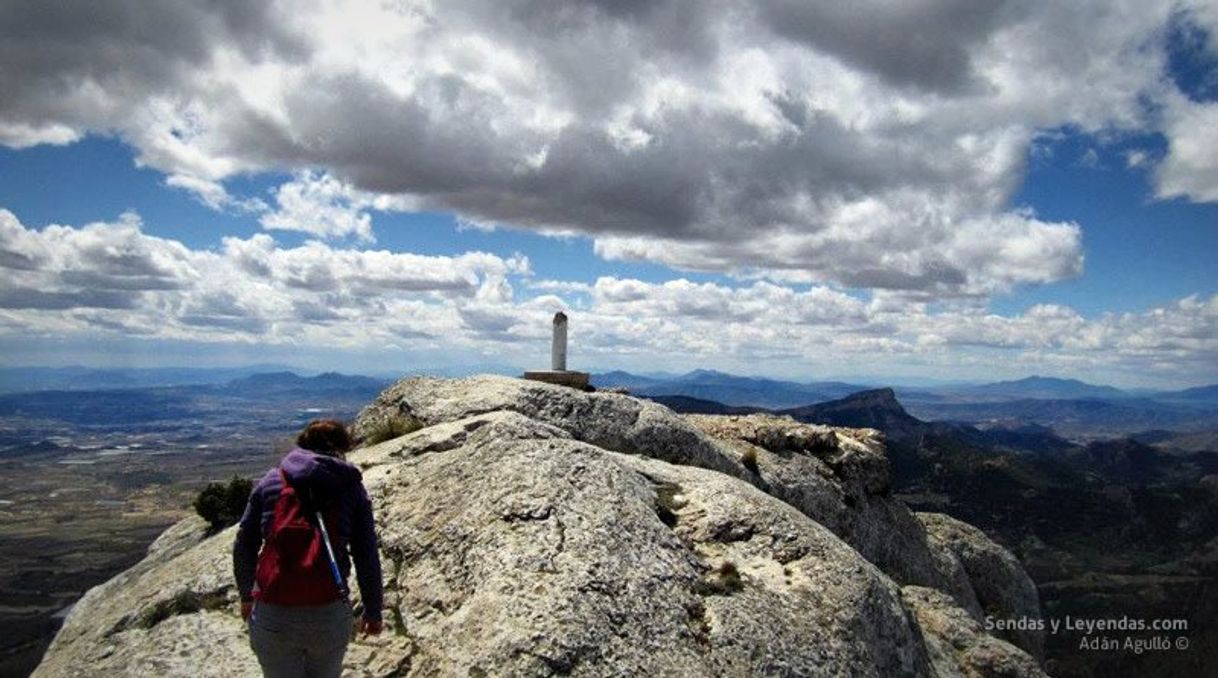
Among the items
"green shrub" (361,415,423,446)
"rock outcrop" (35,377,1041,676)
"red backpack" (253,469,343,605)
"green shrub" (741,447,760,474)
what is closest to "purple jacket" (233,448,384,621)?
"red backpack" (253,469,343,605)

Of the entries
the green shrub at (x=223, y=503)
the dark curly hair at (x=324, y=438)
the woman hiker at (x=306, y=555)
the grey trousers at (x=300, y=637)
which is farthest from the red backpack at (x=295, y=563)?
the green shrub at (x=223, y=503)

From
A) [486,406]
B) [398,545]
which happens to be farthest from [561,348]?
[398,545]

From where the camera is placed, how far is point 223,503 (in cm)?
2606

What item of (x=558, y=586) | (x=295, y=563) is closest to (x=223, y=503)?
(x=558, y=586)

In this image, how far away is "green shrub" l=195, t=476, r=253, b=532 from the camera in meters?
25.5

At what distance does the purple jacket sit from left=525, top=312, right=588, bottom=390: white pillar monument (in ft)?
57.7

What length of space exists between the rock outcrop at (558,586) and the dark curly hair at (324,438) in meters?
4.33

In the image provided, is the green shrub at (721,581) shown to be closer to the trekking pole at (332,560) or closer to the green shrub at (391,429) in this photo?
the trekking pole at (332,560)

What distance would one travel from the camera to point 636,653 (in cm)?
1344

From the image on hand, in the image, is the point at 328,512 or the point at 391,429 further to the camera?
the point at 391,429

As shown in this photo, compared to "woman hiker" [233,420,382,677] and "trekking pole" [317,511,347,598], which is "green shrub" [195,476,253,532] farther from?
"trekking pole" [317,511,347,598]

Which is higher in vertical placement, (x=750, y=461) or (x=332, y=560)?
(x=332, y=560)

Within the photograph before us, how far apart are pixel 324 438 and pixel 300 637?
2.84 m

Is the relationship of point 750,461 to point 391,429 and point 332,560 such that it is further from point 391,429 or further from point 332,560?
point 332,560
